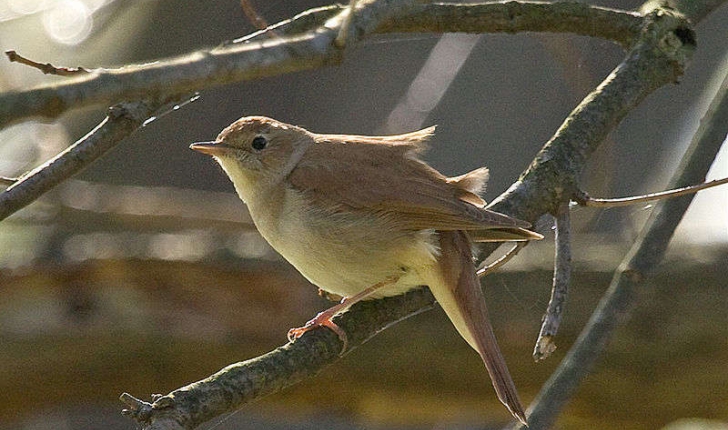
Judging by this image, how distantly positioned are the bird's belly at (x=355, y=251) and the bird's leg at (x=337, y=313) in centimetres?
2

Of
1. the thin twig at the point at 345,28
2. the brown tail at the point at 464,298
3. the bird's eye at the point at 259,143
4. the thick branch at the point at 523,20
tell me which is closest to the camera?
the thin twig at the point at 345,28

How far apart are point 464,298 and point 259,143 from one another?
115 cm

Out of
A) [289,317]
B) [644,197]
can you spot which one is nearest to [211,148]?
[289,317]

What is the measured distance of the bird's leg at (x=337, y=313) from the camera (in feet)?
9.51

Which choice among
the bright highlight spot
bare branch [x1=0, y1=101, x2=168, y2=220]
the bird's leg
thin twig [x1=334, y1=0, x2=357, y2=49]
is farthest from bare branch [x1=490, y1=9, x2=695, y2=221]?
the bright highlight spot

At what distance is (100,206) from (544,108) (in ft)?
9.08

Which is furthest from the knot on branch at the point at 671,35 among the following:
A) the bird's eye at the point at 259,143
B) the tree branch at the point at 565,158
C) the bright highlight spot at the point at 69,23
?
the bright highlight spot at the point at 69,23

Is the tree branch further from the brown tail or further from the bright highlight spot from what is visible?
the bright highlight spot

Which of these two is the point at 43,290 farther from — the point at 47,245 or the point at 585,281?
the point at 585,281

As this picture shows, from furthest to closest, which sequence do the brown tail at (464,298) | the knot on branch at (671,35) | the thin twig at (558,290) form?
the knot on branch at (671,35)
the brown tail at (464,298)
the thin twig at (558,290)

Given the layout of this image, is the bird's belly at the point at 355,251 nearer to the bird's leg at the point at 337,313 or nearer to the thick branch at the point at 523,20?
the bird's leg at the point at 337,313

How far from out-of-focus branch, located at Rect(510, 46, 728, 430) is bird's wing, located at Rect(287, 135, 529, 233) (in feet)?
1.69

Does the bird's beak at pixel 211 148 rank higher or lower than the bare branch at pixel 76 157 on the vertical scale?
higher

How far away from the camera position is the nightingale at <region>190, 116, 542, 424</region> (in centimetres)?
314
